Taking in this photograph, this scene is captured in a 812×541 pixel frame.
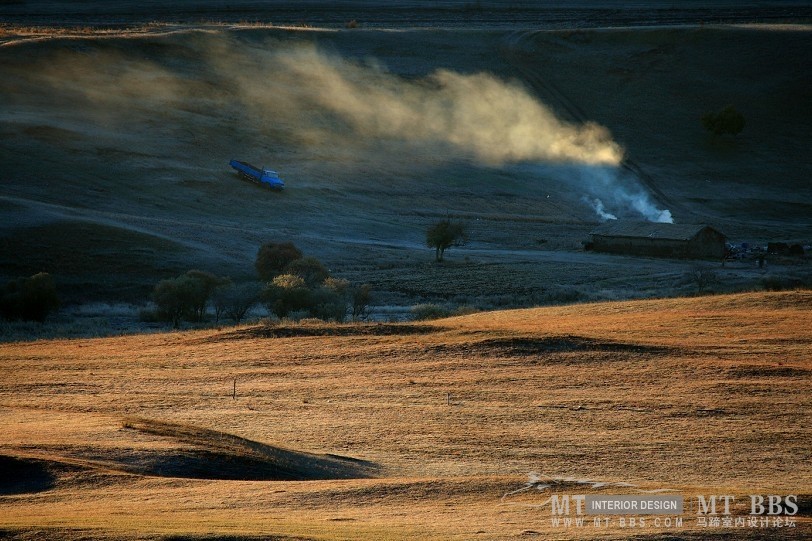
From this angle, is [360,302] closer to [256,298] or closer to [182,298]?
[256,298]

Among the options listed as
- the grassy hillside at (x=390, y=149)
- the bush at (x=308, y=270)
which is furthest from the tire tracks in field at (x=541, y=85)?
the bush at (x=308, y=270)

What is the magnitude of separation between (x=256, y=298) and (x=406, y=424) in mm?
25534

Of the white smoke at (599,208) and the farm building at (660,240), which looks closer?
the farm building at (660,240)

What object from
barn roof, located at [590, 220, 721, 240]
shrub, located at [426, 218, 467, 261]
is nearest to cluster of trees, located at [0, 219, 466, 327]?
shrub, located at [426, 218, 467, 261]

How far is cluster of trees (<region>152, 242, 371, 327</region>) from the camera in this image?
43.8m

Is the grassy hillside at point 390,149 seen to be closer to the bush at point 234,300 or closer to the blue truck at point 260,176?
the blue truck at point 260,176

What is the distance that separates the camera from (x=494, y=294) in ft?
172

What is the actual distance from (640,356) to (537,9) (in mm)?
121902

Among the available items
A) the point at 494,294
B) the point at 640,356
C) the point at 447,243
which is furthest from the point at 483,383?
the point at 447,243

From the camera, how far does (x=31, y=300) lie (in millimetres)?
44219

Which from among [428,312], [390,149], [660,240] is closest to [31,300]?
[428,312]

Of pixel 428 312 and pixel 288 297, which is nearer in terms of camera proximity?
pixel 428 312

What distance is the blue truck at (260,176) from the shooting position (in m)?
78.1

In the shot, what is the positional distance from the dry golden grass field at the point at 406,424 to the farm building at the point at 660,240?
1165 inches
